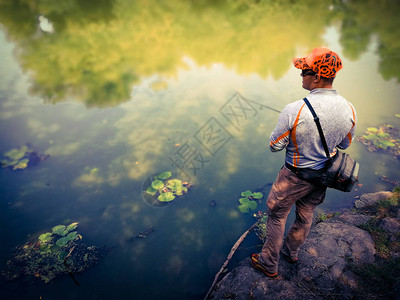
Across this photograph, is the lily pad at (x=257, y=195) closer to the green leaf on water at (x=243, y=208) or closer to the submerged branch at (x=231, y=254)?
the green leaf on water at (x=243, y=208)

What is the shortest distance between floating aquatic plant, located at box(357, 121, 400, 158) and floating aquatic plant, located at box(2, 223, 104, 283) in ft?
15.7

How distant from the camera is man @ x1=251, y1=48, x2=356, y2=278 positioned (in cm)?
118

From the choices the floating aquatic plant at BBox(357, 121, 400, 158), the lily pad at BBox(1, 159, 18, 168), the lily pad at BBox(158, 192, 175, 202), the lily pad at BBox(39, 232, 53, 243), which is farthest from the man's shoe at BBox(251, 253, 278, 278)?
the lily pad at BBox(1, 159, 18, 168)

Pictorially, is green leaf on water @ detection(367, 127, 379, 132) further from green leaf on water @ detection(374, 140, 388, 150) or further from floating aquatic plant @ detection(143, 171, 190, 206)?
floating aquatic plant @ detection(143, 171, 190, 206)

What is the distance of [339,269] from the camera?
5.34 ft

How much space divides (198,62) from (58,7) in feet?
24.0

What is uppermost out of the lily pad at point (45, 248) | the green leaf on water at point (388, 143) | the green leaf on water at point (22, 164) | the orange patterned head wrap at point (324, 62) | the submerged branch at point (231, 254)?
the green leaf on water at point (22, 164)

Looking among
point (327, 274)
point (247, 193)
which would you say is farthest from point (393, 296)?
point (247, 193)

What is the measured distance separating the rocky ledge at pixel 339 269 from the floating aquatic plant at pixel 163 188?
1363 mm

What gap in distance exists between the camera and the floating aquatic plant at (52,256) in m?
2.19

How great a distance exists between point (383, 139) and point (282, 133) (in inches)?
155

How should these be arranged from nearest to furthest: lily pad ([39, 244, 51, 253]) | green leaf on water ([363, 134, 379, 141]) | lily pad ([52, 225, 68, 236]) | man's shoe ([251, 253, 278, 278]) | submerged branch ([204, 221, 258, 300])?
man's shoe ([251, 253, 278, 278]) < submerged branch ([204, 221, 258, 300]) < lily pad ([39, 244, 51, 253]) < lily pad ([52, 225, 68, 236]) < green leaf on water ([363, 134, 379, 141])

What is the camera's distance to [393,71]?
20.4 feet

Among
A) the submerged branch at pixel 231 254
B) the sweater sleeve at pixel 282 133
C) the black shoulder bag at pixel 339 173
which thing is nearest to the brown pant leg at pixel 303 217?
the black shoulder bag at pixel 339 173
